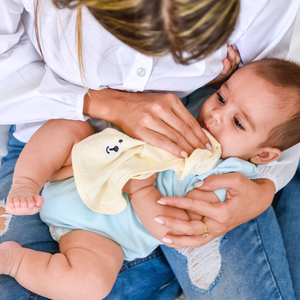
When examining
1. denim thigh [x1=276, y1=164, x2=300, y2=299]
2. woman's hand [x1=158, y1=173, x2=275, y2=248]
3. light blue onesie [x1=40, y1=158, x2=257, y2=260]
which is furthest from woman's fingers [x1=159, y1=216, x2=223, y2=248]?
denim thigh [x1=276, y1=164, x2=300, y2=299]

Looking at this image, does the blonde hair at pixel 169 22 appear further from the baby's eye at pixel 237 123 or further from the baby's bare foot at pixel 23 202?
the baby's bare foot at pixel 23 202

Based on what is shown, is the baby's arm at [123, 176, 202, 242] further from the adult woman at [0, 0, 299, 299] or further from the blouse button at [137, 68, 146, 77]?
the blouse button at [137, 68, 146, 77]

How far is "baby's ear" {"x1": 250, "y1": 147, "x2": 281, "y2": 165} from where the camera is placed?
0.92 m

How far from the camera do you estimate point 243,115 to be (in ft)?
2.87

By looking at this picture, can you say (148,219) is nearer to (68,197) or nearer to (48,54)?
(68,197)

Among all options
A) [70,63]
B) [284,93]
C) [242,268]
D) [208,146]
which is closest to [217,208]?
[208,146]

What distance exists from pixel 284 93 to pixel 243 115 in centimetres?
14

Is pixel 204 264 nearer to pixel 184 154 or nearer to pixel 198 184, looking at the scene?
pixel 198 184

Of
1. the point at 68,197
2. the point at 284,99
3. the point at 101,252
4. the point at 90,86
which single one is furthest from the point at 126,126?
the point at 284,99

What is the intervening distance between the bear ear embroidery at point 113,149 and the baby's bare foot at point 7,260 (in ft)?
1.33

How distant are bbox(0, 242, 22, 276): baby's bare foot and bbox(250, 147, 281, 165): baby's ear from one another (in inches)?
34.1

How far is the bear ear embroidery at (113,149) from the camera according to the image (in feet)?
2.63

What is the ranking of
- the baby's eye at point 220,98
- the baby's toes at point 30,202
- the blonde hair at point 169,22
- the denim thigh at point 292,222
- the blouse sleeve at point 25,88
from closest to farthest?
the blonde hair at point 169,22, the baby's toes at point 30,202, the blouse sleeve at point 25,88, the baby's eye at point 220,98, the denim thigh at point 292,222

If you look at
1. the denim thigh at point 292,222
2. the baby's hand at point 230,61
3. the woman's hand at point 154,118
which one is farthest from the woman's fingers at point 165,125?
the denim thigh at point 292,222
